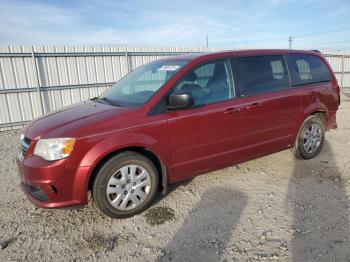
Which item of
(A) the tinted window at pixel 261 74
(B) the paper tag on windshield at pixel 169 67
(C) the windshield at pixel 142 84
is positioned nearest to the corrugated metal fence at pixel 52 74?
(C) the windshield at pixel 142 84

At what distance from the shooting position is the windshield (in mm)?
3371

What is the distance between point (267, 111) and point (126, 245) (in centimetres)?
257

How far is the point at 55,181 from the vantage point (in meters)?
2.79

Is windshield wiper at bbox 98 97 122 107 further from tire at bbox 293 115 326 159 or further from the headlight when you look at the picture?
tire at bbox 293 115 326 159

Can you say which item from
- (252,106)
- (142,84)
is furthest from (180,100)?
(252,106)

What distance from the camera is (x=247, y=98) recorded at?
378 cm

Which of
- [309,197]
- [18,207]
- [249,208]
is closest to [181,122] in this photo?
[249,208]

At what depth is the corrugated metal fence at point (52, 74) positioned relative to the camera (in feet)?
26.9

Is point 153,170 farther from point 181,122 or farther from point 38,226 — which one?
point 38,226

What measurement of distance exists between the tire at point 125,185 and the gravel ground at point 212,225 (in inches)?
5.8

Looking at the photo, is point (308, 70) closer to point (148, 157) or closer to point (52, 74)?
point (148, 157)

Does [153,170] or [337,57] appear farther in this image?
[337,57]

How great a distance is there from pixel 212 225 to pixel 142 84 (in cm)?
200

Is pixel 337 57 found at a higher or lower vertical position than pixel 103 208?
higher
